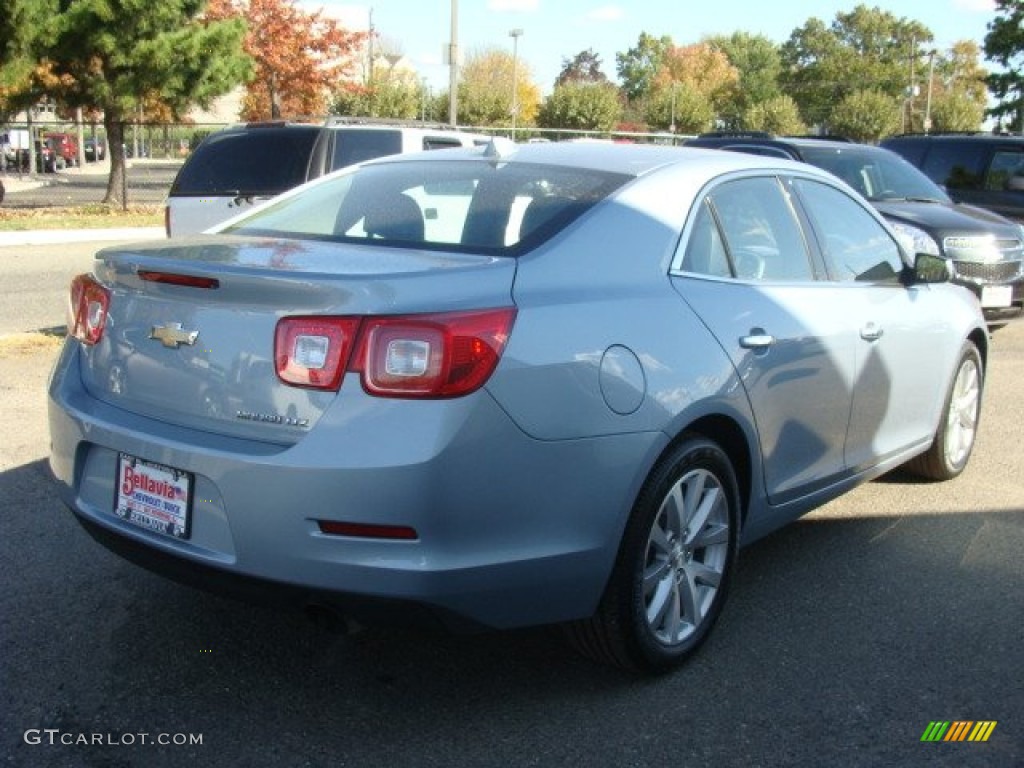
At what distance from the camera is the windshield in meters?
11.1

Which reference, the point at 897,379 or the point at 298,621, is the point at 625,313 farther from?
the point at 897,379

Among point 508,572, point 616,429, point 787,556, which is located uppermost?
point 616,429

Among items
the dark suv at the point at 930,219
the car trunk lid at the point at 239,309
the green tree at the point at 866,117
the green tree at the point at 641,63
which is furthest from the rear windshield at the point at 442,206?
the green tree at the point at 641,63

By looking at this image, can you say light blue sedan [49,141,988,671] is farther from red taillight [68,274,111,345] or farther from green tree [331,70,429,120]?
green tree [331,70,429,120]

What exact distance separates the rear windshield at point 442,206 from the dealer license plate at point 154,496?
3.27 feet

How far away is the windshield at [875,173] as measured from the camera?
11062 millimetres

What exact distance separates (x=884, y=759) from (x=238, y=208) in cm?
757

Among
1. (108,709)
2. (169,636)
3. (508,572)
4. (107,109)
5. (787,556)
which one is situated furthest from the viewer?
(107,109)

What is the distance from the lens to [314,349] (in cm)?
304

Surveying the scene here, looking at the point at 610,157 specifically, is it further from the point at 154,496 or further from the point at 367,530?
the point at 154,496

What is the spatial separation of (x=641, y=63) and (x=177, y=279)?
141 metres

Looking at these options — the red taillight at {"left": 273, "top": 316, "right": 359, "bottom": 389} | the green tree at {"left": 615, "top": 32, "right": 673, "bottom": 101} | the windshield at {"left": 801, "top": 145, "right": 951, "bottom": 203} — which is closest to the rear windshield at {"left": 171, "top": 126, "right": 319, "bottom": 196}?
the windshield at {"left": 801, "top": 145, "right": 951, "bottom": 203}

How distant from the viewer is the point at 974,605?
4391 millimetres

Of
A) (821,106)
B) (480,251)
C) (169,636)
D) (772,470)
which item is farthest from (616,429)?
(821,106)
